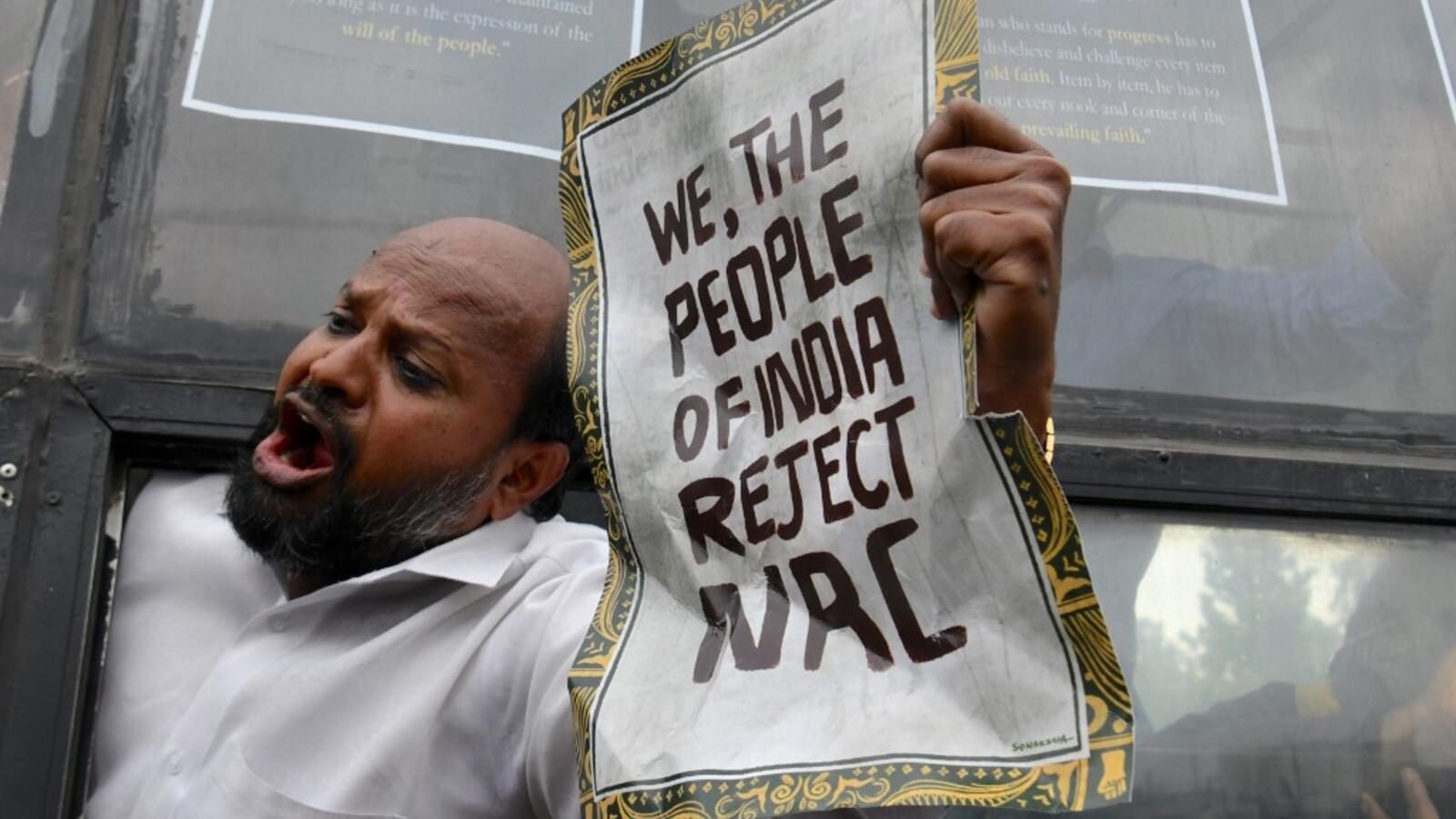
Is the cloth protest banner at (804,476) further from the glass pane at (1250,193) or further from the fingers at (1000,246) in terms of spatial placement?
the glass pane at (1250,193)

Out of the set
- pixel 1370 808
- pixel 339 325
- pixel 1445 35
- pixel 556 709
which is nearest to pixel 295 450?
pixel 339 325

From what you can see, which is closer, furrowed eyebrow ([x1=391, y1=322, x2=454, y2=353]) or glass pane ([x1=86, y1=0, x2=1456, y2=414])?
furrowed eyebrow ([x1=391, y1=322, x2=454, y2=353])

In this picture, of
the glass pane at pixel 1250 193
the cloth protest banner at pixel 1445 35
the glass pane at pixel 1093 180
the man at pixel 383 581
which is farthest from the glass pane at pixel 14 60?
the cloth protest banner at pixel 1445 35

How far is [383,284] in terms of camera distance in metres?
1.83

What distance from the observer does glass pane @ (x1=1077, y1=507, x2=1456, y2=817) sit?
6.63ft

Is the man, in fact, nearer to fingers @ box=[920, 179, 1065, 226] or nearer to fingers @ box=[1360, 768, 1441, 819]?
fingers @ box=[920, 179, 1065, 226]

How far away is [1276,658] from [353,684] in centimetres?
122

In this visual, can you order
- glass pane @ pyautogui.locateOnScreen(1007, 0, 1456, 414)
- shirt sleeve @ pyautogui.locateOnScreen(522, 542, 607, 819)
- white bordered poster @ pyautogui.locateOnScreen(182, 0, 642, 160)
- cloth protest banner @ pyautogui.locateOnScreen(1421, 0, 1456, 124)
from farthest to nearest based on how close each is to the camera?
cloth protest banner @ pyautogui.locateOnScreen(1421, 0, 1456, 124), glass pane @ pyautogui.locateOnScreen(1007, 0, 1456, 414), white bordered poster @ pyautogui.locateOnScreen(182, 0, 642, 160), shirt sleeve @ pyautogui.locateOnScreen(522, 542, 607, 819)

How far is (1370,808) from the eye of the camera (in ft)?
6.63

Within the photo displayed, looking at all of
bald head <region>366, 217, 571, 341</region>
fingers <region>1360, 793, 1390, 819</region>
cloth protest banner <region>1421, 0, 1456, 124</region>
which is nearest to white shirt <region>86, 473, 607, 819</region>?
bald head <region>366, 217, 571, 341</region>

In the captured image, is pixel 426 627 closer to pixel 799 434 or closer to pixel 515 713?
pixel 515 713

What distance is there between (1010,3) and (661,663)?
144 cm

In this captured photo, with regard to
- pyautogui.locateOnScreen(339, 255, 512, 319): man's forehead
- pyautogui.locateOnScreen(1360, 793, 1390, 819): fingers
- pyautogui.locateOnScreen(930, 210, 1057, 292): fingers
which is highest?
pyautogui.locateOnScreen(930, 210, 1057, 292): fingers

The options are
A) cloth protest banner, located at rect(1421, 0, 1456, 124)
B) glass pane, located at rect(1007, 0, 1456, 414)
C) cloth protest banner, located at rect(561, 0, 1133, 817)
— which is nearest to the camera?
cloth protest banner, located at rect(561, 0, 1133, 817)
